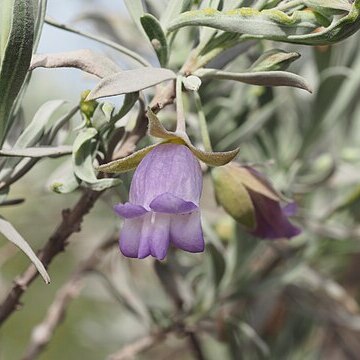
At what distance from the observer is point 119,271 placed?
1.13 metres

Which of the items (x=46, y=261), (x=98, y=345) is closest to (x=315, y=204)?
(x=98, y=345)

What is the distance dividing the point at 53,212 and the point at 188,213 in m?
0.94

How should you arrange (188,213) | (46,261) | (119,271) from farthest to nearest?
(119,271) → (46,261) → (188,213)

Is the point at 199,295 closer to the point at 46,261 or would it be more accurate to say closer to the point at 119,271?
the point at 119,271

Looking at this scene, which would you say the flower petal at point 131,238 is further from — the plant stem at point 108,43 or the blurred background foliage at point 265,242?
the blurred background foliage at point 265,242

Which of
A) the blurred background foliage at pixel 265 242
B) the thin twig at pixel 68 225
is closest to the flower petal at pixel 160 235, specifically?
the thin twig at pixel 68 225

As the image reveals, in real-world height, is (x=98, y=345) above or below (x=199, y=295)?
below

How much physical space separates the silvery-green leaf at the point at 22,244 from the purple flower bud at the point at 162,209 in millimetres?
66

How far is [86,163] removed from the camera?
64cm

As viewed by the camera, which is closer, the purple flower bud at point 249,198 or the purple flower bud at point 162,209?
the purple flower bud at point 162,209

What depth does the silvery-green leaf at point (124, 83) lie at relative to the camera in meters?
0.56

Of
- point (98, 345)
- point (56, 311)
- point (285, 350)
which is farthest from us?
point (98, 345)

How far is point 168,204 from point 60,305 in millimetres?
520

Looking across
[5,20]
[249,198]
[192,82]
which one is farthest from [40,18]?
[249,198]
